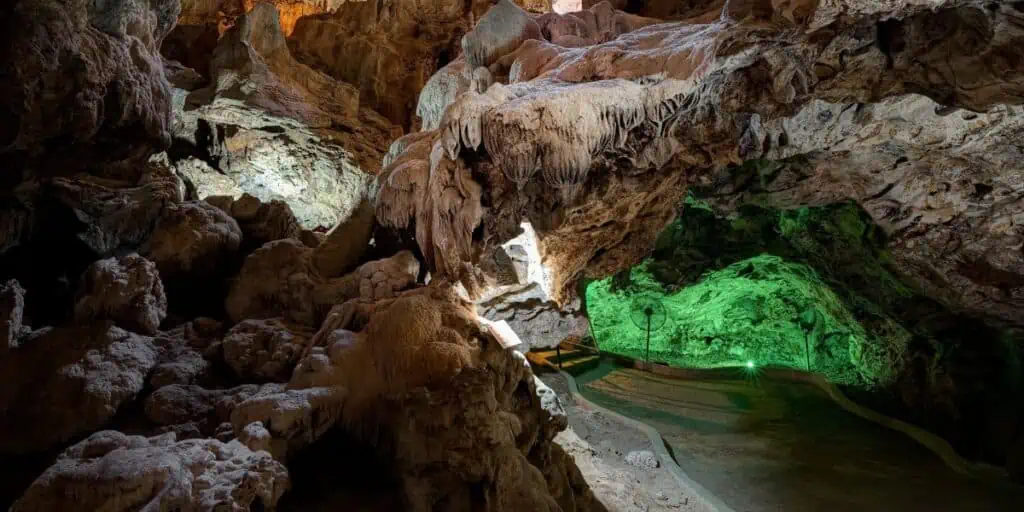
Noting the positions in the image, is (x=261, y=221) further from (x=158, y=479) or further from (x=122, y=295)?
(x=158, y=479)

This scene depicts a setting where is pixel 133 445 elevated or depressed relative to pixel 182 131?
depressed

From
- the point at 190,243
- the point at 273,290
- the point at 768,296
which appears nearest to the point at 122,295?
the point at 190,243

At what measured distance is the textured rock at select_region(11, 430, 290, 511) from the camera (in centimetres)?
327

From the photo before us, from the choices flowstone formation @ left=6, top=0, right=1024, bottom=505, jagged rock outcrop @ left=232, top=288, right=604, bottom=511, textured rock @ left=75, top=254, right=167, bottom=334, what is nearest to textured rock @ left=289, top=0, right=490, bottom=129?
flowstone formation @ left=6, top=0, right=1024, bottom=505

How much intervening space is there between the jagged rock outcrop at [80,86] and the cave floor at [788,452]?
8.10m

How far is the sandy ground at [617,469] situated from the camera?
681cm

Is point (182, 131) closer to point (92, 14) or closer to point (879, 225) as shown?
point (92, 14)

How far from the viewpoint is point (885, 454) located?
8586 mm

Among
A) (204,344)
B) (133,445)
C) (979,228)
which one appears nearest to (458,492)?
(133,445)

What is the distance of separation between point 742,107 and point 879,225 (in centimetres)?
411

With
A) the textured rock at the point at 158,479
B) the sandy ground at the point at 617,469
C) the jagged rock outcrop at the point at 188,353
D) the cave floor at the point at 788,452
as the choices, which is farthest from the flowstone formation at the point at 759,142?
the textured rock at the point at 158,479

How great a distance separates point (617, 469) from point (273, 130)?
998 centimetres

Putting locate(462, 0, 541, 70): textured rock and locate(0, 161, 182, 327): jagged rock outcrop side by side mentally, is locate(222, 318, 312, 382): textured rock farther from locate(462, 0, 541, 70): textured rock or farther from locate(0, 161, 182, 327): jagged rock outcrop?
locate(462, 0, 541, 70): textured rock

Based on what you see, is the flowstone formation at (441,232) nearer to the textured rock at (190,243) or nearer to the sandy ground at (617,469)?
the textured rock at (190,243)
